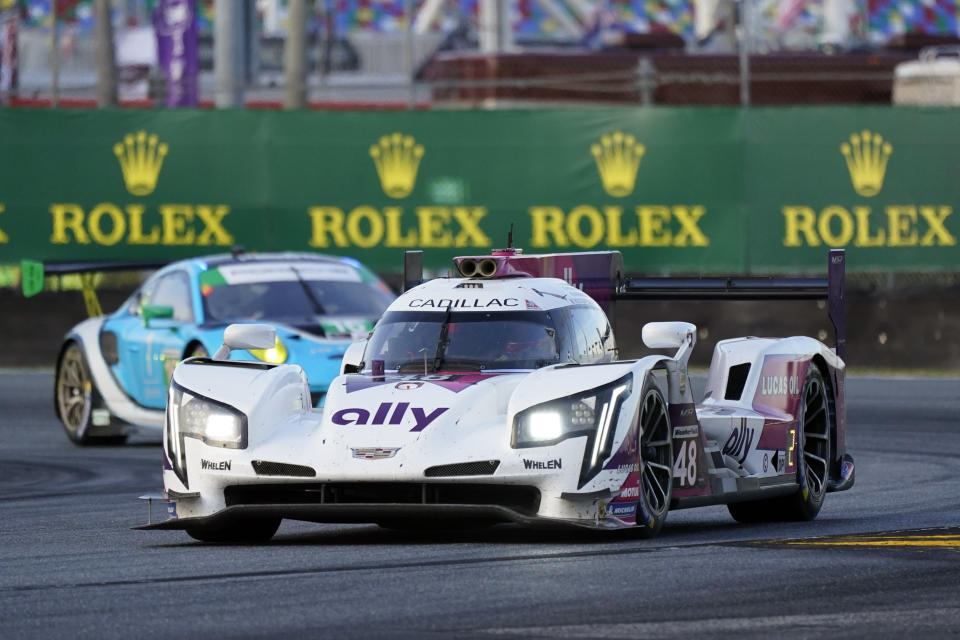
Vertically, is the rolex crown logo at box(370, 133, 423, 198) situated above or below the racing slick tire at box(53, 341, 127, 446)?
above

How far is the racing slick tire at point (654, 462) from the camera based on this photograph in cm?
918

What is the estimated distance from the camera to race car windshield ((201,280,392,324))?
16391 mm

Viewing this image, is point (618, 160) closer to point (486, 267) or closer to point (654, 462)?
point (486, 267)

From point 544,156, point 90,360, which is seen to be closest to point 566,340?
point 90,360

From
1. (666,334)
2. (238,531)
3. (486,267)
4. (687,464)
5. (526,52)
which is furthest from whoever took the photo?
(526,52)

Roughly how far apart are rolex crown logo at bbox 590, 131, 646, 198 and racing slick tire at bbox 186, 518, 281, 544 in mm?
13272

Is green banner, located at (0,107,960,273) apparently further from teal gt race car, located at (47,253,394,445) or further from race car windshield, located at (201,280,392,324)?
race car windshield, located at (201,280,392,324)

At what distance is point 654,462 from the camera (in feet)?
31.0

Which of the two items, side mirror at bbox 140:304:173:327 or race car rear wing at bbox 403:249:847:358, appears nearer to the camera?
race car rear wing at bbox 403:249:847:358

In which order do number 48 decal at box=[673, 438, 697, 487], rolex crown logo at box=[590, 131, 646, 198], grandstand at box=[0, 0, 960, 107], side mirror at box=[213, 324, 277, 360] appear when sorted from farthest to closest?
grandstand at box=[0, 0, 960, 107], rolex crown logo at box=[590, 131, 646, 198], side mirror at box=[213, 324, 277, 360], number 48 decal at box=[673, 438, 697, 487]

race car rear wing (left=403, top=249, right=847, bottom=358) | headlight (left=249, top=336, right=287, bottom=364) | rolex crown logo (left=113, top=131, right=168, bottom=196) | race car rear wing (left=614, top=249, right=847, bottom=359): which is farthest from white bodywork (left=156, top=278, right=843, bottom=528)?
rolex crown logo (left=113, top=131, right=168, bottom=196)

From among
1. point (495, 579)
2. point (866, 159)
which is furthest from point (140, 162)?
point (495, 579)

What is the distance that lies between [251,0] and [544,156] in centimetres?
857

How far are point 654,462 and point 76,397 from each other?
345 inches
